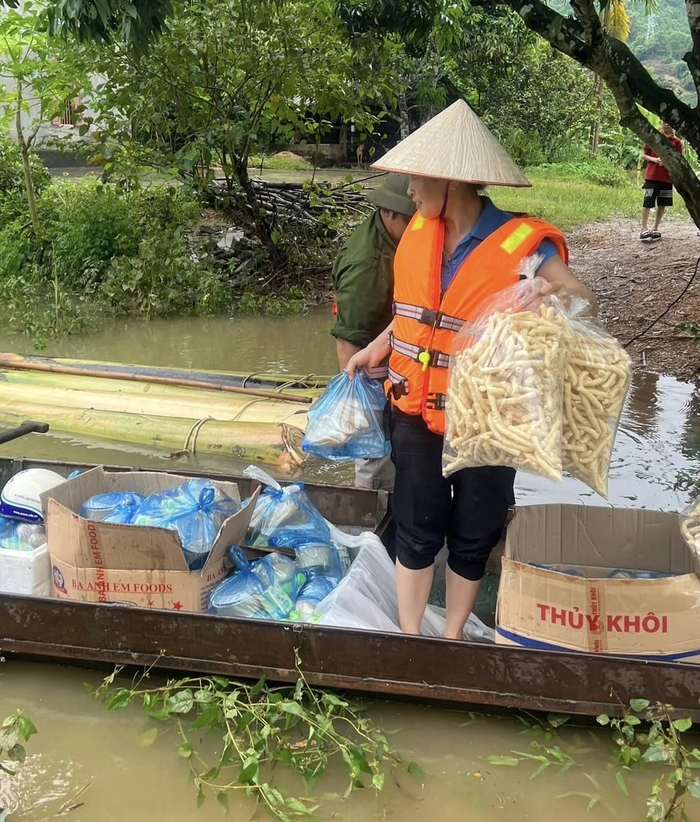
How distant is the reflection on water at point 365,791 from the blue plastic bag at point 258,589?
1.55 ft

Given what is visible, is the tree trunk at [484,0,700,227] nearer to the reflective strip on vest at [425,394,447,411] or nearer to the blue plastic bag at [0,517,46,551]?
the reflective strip on vest at [425,394,447,411]

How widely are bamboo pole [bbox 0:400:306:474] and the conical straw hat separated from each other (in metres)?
2.42

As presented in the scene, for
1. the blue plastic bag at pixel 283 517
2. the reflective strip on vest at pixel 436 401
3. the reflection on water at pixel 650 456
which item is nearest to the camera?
the reflective strip on vest at pixel 436 401

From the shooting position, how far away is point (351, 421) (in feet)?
10.3

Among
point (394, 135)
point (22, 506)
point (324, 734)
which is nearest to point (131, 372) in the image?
point (22, 506)

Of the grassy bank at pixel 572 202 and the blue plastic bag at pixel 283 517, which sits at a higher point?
the grassy bank at pixel 572 202

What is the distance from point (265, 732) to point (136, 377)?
3.88 metres

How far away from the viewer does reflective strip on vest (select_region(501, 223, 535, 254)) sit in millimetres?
2445

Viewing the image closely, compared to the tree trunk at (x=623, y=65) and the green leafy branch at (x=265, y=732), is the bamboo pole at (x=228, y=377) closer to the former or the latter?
the tree trunk at (x=623, y=65)

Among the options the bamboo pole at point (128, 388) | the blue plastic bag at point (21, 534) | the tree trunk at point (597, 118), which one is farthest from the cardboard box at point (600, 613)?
the tree trunk at point (597, 118)

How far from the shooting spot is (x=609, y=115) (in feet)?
83.6

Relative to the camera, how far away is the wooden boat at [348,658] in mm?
2479

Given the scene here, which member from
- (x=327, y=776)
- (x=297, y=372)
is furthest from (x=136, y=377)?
(x=327, y=776)

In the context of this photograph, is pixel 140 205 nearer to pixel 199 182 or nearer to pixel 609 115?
pixel 199 182
